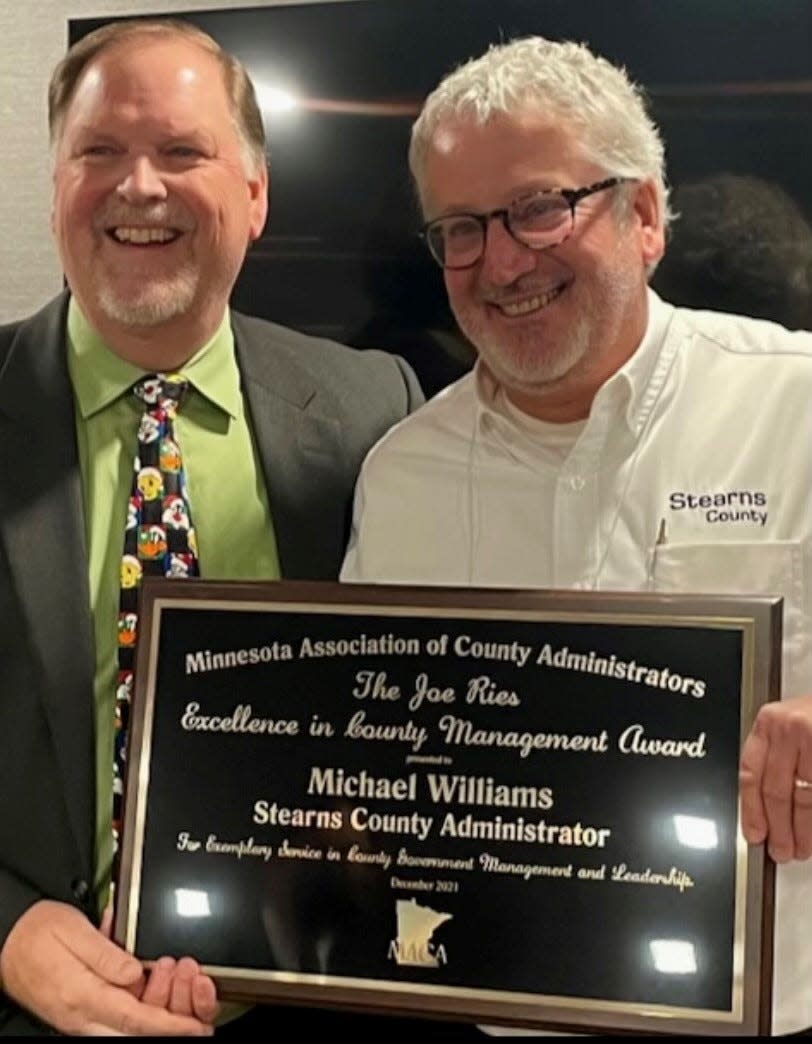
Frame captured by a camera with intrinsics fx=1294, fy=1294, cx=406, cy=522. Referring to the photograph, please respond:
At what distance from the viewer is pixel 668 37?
188cm

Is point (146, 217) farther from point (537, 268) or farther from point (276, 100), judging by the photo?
point (537, 268)

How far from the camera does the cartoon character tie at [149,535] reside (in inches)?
65.0

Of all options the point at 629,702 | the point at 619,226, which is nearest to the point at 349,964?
the point at 629,702

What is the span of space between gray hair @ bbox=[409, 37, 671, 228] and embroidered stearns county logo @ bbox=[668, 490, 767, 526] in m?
0.42

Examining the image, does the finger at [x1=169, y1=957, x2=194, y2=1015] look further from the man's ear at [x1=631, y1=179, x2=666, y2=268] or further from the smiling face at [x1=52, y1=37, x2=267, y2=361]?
the man's ear at [x1=631, y1=179, x2=666, y2=268]

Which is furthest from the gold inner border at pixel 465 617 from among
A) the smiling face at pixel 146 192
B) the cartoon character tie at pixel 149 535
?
the smiling face at pixel 146 192

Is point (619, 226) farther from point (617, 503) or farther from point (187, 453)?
point (187, 453)

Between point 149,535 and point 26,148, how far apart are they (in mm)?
942

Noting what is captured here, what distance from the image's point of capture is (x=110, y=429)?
1.73m

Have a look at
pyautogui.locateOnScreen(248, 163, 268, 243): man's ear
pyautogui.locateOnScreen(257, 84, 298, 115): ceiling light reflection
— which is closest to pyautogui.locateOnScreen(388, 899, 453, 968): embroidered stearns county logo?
pyautogui.locateOnScreen(248, 163, 268, 243): man's ear

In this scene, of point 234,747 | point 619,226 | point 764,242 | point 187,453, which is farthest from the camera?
point 764,242

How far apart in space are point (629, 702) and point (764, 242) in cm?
80

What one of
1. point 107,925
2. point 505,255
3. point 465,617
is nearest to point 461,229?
point 505,255

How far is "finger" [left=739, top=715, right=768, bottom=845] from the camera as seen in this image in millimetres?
1317
